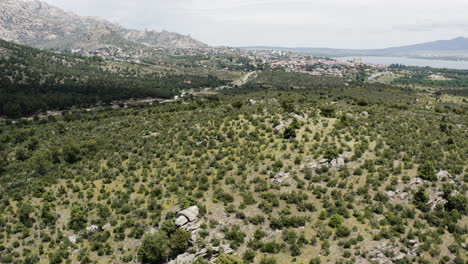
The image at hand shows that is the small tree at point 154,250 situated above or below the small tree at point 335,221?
below

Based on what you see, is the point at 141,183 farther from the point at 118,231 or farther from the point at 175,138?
the point at 175,138

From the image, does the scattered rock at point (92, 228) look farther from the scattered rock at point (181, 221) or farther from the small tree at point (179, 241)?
the small tree at point (179, 241)

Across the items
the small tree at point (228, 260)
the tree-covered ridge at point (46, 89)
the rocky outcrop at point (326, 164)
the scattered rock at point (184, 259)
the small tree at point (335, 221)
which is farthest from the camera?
the tree-covered ridge at point (46, 89)

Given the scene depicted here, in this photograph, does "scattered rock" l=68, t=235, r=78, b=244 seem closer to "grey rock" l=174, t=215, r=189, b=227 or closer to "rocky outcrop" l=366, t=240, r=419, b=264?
"grey rock" l=174, t=215, r=189, b=227

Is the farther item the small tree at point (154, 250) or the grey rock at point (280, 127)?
the grey rock at point (280, 127)

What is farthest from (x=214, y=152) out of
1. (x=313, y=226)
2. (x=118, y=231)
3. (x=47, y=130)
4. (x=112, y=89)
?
(x=112, y=89)

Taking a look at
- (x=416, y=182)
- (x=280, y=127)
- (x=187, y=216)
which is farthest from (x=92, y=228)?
(x=416, y=182)

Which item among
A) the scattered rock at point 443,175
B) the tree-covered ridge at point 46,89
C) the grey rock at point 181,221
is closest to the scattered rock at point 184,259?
the grey rock at point 181,221

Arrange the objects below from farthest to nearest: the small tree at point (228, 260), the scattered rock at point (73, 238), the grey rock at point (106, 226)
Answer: the grey rock at point (106, 226) < the scattered rock at point (73, 238) < the small tree at point (228, 260)

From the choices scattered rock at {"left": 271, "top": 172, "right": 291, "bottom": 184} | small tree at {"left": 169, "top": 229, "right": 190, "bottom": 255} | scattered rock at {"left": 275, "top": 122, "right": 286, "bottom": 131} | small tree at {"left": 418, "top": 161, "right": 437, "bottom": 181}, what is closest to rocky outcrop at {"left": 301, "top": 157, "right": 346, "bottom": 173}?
scattered rock at {"left": 271, "top": 172, "right": 291, "bottom": 184}
